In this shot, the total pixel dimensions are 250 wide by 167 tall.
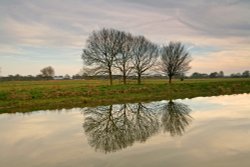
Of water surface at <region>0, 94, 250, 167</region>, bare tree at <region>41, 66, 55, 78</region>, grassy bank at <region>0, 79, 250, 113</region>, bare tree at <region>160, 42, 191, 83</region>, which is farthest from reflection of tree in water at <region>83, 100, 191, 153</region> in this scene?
bare tree at <region>41, 66, 55, 78</region>

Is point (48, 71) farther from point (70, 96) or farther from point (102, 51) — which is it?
point (70, 96)

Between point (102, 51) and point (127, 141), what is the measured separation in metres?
41.0

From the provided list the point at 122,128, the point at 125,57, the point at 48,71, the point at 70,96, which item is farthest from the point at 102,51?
the point at 48,71

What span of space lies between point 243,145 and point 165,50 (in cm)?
6245

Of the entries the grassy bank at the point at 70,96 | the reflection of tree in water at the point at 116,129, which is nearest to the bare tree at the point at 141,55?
the grassy bank at the point at 70,96

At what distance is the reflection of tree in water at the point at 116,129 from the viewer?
12847 mm

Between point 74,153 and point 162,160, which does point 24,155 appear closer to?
point 74,153

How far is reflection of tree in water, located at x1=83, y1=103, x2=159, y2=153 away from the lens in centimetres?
1285

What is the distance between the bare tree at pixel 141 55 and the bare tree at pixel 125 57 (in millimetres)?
1875

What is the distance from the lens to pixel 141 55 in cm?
6250

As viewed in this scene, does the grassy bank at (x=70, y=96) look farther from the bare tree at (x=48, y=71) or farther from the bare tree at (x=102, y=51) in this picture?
the bare tree at (x=48, y=71)

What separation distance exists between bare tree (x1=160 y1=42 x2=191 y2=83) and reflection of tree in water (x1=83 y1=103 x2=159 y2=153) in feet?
165

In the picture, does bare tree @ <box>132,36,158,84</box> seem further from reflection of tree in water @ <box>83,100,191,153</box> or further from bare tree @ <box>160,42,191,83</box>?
reflection of tree in water @ <box>83,100,191,153</box>

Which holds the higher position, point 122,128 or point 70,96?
point 70,96
